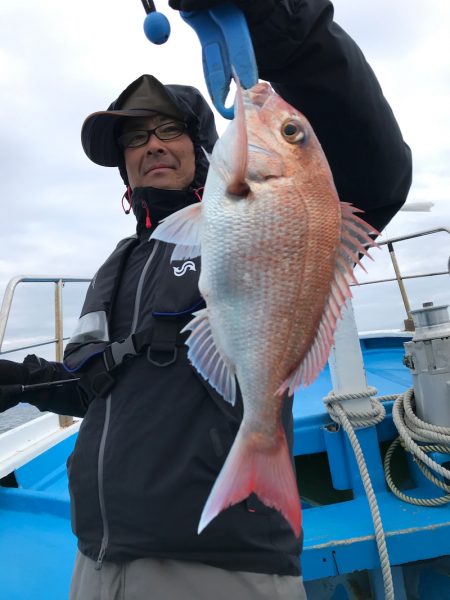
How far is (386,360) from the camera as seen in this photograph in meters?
5.62

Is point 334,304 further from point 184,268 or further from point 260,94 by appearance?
point 184,268

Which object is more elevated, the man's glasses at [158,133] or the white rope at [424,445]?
the man's glasses at [158,133]

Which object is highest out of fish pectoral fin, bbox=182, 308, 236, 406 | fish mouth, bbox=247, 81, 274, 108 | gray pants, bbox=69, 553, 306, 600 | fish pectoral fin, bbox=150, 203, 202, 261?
fish mouth, bbox=247, 81, 274, 108

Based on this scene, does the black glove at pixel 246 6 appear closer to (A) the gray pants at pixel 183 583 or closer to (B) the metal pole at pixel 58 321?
(A) the gray pants at pixel 183 583

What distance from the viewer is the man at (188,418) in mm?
1302

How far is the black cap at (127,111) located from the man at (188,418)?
0.64 metres

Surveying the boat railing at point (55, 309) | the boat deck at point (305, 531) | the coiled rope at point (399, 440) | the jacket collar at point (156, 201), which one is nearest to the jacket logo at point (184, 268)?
the jacket collar at point (156, 201)

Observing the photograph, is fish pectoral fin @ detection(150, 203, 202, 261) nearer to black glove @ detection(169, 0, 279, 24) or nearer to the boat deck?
black glove @ detection(169, 0, 279, 24)

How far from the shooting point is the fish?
3.38ft

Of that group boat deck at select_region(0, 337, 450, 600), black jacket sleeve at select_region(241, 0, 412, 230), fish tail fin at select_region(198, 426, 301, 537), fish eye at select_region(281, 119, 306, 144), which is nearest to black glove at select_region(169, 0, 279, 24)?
black jacket sleeve at select_region(241, 0, 412, 230)

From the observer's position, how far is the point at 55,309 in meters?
3.73

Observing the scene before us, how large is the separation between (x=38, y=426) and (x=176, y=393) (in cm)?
294

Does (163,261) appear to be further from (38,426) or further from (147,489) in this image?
(38,426)

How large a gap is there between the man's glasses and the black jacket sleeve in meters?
0.62
